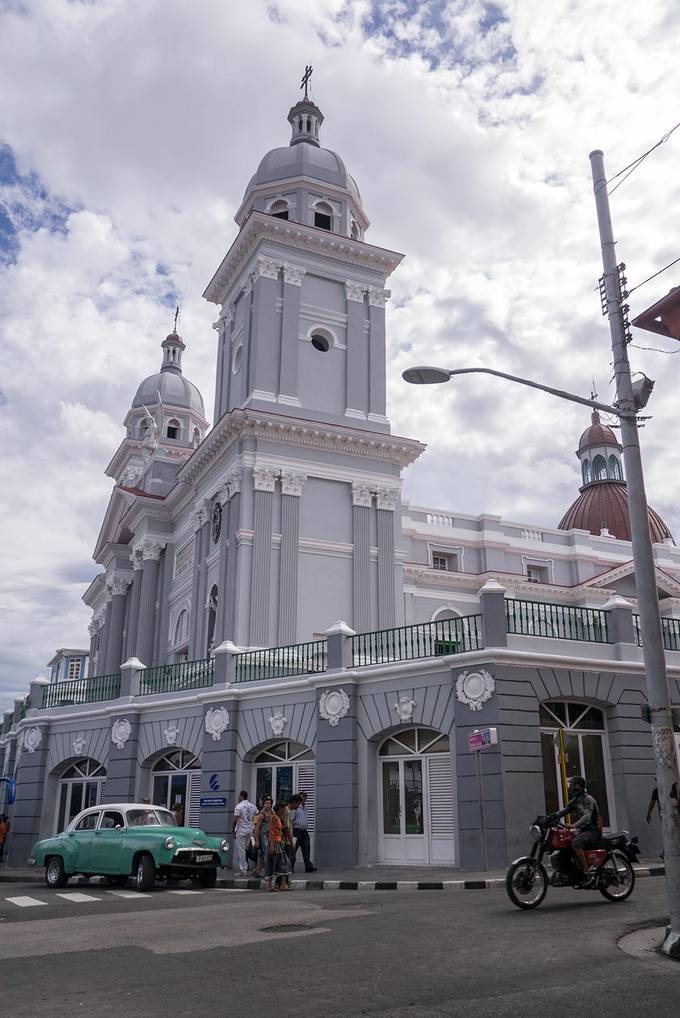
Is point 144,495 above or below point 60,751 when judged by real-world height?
above

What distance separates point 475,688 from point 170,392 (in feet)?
159

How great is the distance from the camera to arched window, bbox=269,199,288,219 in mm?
37719

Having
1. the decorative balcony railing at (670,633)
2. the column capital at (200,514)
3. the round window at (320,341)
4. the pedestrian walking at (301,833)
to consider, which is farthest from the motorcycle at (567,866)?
the round window at (320,341)

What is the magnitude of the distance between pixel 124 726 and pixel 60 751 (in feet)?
12.2

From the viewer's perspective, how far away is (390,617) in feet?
106

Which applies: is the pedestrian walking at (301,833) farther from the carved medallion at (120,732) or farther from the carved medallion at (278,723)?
the carved medallion at (120,732)

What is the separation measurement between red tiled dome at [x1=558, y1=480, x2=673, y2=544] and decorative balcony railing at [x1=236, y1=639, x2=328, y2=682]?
32.1 m

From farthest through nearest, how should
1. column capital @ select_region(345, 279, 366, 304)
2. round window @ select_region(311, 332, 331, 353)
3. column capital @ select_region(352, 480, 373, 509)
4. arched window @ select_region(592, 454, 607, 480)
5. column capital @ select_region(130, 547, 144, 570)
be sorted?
arched window @ select_region(592, 454, 607, 480) → column capital @ select_region(130, 547, 144, 570) → column capital @ select_region(345, 279, 366, 304) → round window @ select_region(311, 332, 331, 353) → column capital @ select_region(352, 480, 373, 509)

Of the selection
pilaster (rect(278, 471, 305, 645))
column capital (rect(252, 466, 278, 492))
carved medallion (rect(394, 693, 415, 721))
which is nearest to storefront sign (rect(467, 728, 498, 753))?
carved medallion (rect(394, 693, 415, 721))

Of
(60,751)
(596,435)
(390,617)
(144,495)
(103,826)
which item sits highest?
(596,435)

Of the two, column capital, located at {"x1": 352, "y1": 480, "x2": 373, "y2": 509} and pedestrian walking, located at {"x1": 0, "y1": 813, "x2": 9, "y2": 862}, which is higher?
column capital, located at {"x1": 352, "y1": 480, "x2": 373, "y2": 509}

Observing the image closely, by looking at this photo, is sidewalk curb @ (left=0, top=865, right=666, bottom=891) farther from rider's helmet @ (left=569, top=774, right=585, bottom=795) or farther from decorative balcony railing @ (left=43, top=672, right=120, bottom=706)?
decorative balcony railing @ (left=43, top=672, right=120, bottom=706)

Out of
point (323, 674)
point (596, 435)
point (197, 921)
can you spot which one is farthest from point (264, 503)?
point (596, 435)

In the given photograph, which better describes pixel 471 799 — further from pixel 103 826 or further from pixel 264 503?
pixel 264 503
